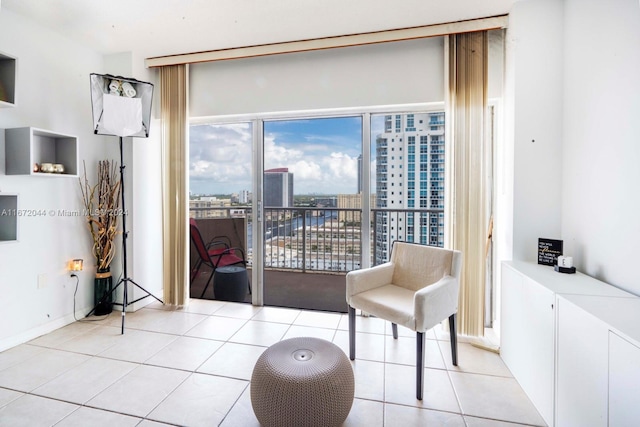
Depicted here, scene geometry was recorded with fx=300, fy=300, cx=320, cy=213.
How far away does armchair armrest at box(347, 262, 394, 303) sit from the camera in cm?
225

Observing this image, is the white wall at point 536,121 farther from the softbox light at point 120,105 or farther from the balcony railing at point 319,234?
the softbox light at point 120,105

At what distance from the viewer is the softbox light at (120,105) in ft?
8.32

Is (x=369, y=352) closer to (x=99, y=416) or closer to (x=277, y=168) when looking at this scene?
(x=99, y=416)

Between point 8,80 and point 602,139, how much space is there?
3.92 m

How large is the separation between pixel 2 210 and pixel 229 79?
217 cm

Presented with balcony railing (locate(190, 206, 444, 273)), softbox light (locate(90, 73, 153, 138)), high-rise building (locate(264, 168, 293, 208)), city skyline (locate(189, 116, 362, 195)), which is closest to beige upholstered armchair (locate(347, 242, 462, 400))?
balcony railing (locate(190, 206, 444, 273))

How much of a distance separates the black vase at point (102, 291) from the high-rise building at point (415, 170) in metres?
2.81

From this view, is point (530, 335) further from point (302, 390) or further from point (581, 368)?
point (302, 390)

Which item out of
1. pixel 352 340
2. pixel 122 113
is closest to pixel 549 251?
pixel 352 340

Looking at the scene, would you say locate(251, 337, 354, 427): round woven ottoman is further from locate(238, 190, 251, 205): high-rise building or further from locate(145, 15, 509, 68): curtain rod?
locate(145, 15, 509, 68): curtain rod

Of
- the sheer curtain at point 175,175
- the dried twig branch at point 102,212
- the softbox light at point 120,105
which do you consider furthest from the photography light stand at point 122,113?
the sheer curtain at point 175,175

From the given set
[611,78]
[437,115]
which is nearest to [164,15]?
[437,115]

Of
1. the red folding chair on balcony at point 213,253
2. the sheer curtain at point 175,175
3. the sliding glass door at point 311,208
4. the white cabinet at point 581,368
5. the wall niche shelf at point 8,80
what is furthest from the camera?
the red folding chair on balcony at point 213,253

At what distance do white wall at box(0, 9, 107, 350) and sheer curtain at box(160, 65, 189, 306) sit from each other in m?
0.66
